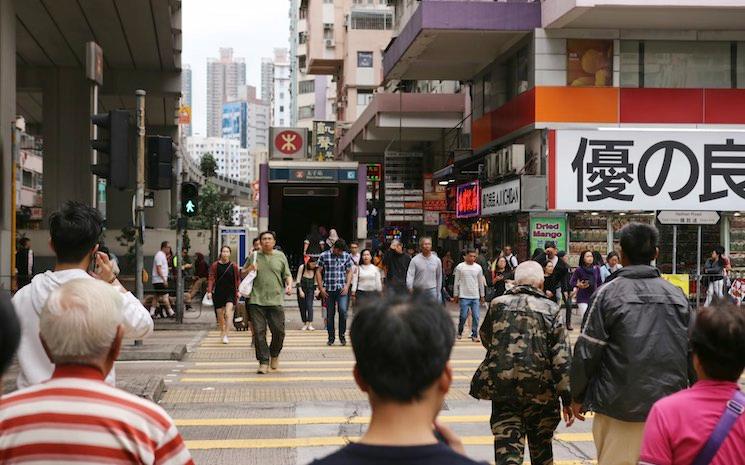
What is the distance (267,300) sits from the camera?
11.7 metres

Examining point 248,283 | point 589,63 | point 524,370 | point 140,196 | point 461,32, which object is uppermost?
point 461,32

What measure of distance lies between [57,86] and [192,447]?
2655 cm

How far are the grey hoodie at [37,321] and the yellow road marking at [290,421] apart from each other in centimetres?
452

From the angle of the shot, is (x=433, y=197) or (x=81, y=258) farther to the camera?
(x=433, y=197)

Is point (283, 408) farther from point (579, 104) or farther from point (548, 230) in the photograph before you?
point (579, 104)

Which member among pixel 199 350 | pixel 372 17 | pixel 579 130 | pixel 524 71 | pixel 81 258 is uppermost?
pixel 372 17

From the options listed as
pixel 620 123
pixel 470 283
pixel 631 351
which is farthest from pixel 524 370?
pixel 620 123

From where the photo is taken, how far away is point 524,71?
25.3m

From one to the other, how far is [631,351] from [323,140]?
163ft

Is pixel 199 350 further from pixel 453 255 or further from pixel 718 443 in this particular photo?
pixel 453 255

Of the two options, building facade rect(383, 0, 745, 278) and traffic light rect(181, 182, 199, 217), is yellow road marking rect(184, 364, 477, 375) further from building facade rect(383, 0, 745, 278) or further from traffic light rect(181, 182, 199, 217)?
building facade rect(383, 0, 745, 278)

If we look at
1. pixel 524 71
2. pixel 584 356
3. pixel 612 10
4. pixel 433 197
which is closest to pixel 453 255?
pixel 433 197

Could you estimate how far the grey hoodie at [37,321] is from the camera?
4.02 m

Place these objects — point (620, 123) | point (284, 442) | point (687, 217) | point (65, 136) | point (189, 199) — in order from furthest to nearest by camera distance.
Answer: point (65, 136), point (620, 123), point (687, 217), point (189, 199), point (284, 442)
